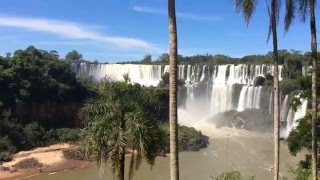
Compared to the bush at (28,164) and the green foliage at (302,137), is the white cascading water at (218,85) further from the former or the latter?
the green foliage at (302,137)

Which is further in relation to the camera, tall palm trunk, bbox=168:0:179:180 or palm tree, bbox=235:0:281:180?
palm tree, bbox=235:0:281:180

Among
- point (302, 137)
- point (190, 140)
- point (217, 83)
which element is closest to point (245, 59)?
point (217, 83)

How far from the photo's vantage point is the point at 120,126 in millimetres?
10703

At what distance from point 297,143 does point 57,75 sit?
34.1 metres

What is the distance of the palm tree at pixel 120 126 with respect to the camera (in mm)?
10367

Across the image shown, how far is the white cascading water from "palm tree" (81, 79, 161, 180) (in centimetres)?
4273

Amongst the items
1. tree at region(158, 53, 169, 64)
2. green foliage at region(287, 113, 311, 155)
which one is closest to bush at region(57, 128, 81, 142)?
green foliage at region(287, 113, 311, 155)

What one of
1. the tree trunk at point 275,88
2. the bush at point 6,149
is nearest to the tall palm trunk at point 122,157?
the tree trunk at point 275,88

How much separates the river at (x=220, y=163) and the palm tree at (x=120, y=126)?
52.0 feet

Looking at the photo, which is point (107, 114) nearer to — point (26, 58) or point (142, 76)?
point (26, 58)

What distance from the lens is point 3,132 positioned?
40.9 metres

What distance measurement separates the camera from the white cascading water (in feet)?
191

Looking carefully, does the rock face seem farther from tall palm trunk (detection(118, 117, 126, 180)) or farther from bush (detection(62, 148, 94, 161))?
tall palm trunk (detection(118, 117, 126, 180))

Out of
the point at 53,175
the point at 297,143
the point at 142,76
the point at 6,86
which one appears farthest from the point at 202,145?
the point at 142,76
